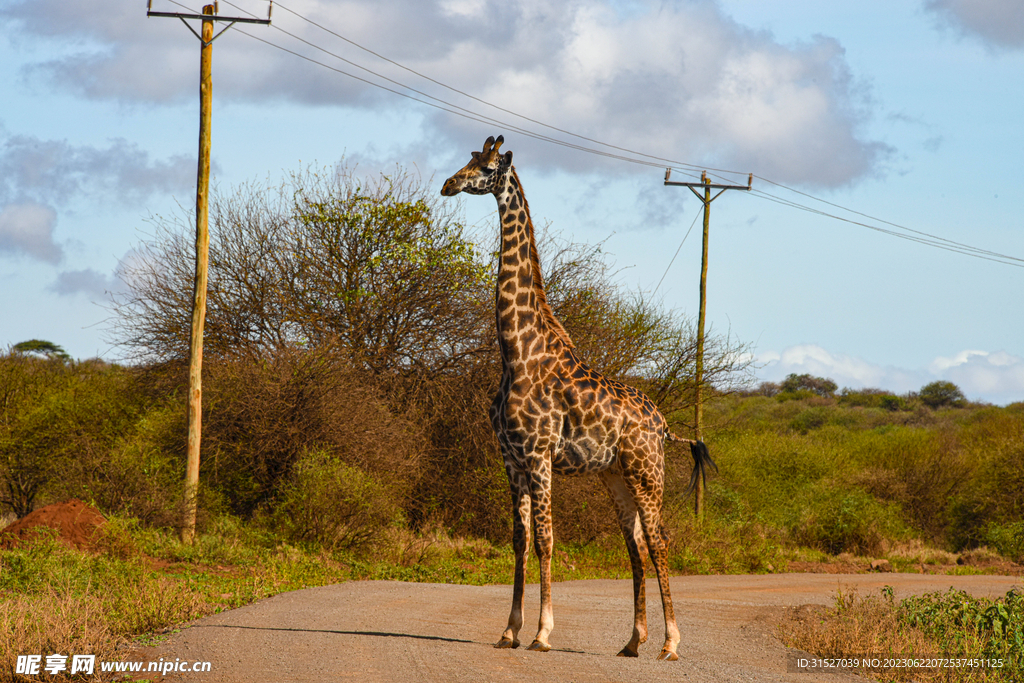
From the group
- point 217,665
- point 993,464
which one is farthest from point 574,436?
point 993,464

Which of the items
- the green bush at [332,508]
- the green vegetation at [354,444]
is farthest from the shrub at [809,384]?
the green bush at [332,508]

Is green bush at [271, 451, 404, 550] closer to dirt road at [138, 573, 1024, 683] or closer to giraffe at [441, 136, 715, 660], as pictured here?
dirt road at [138, 573, 1024, 683]

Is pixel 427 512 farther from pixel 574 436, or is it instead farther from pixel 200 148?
pixel 574 436

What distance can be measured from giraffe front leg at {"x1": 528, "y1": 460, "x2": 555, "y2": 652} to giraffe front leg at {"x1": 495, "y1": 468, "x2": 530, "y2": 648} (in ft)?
0.36

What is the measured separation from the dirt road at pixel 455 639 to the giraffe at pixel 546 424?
650mm

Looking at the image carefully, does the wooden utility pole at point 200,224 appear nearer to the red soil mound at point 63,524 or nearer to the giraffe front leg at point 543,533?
the red soil mound at point 63,524

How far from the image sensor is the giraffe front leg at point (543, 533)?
8492 millimetres

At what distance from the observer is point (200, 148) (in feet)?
57.3

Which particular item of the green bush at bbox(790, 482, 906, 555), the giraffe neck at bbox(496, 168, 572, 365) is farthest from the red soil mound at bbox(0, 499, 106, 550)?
the green bush at bbox(790, 482, 906, 555)

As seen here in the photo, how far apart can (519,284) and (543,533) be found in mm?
2580

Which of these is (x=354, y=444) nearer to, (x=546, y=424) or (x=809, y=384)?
(x=546, y=424)

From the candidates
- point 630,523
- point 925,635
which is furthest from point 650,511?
point 925,635

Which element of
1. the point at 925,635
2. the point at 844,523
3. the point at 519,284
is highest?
the point at 519,284

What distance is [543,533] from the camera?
28.2 feet
